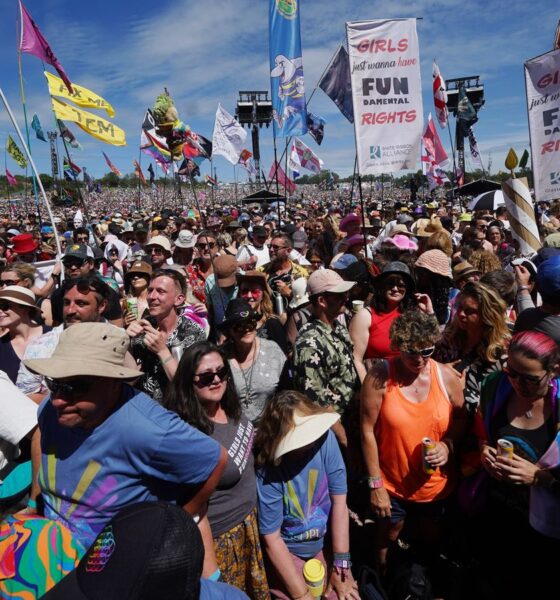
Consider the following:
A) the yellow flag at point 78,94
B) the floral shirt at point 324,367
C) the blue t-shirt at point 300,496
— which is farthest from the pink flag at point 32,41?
the blue t-shirt at point 300,496

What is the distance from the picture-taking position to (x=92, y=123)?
6078mm

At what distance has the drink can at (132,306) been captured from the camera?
4076 millimetres

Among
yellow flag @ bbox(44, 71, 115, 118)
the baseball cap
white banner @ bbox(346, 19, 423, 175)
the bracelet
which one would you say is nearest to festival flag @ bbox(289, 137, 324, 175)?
yellow flag @ bbox(44, 71, 115, 118)

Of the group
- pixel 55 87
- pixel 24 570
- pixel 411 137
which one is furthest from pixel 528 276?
pixel 55 87

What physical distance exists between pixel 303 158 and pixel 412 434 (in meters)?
14.6

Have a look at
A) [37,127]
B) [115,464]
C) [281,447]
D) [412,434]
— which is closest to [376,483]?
[412,434]

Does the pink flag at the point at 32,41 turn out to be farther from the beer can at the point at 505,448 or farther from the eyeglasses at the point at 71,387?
the beer can at the point at 505,448

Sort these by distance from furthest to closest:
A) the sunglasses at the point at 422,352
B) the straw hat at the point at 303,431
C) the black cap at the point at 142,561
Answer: the sunglasses at the point at 422,352
the straw hat at the point at 303,431
the black cap at the point at 142,561

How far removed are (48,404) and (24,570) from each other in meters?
0.71

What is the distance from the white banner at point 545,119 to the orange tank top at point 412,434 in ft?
10.9

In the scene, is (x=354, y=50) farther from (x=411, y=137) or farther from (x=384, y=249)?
(x=384, y=249)

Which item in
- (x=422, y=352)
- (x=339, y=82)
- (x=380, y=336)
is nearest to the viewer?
(x=422, y=352)

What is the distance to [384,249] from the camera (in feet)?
19.1

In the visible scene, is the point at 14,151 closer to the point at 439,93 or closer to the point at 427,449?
the point at 439,93
